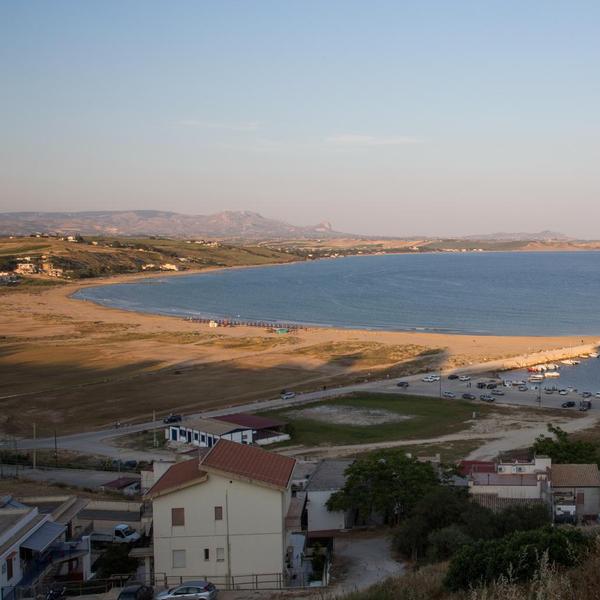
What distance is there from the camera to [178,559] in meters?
16.0

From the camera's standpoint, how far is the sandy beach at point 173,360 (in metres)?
47.7

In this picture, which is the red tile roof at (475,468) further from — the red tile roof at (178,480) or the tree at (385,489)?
the red tile roof at (178,480)

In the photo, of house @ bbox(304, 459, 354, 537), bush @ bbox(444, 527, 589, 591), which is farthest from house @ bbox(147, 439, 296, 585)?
house @ bbox(304, 459, 354, 537)

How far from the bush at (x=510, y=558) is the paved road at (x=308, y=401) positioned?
26.2 m

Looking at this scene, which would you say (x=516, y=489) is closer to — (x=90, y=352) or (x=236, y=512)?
(x=236, y=512)

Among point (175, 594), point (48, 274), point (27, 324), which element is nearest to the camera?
point (175, 594)

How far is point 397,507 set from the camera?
22391 millimetres

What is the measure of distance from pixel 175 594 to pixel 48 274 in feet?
454

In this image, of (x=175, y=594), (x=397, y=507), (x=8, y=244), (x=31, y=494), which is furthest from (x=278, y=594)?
(x=8, y=244)

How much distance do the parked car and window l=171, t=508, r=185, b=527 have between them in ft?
7.10

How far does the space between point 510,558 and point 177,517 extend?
24.7ft

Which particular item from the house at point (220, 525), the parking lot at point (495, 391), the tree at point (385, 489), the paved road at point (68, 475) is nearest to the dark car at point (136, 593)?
the house at point (220, 525)

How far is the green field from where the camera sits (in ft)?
127

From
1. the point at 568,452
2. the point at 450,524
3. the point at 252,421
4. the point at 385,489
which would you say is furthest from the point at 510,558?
the point at 252,421
